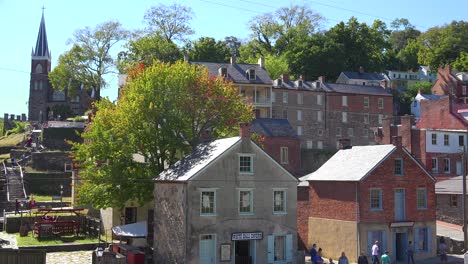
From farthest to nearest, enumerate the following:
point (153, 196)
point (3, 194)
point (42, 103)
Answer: point (42, 103)
point (3, 194)
point (153, 196)

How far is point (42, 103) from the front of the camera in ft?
398

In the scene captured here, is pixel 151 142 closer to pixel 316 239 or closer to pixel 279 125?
pixel 316 239

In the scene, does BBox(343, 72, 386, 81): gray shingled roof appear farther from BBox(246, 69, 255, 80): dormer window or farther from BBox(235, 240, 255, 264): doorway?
BBox(235, 240, 255, 264): doorway

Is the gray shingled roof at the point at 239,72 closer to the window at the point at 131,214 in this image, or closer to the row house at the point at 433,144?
the row house at the point at 433,144

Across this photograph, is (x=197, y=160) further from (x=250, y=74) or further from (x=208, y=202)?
(x=250, y=74)

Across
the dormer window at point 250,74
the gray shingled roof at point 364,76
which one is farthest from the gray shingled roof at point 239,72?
the gray shingled roof at point 364,76

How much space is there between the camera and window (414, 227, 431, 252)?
42.2 metres

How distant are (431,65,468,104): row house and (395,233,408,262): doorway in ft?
206

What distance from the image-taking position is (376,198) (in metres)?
40.9

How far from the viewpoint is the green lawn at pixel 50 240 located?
41.4m

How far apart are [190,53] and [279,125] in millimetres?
35215

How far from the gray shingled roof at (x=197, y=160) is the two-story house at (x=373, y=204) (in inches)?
355

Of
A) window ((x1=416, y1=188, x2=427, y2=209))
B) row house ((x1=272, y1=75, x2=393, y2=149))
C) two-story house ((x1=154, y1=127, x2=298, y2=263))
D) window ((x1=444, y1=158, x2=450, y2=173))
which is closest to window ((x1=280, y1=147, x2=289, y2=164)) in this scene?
row house ((x1=272, y1=75, x2=393, y2=149))

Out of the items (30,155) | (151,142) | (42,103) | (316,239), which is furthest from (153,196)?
(42,103)
